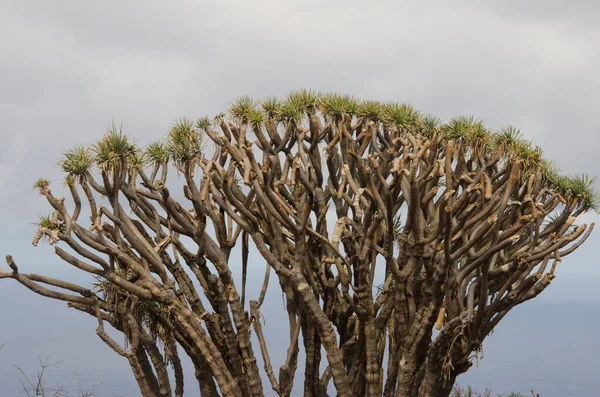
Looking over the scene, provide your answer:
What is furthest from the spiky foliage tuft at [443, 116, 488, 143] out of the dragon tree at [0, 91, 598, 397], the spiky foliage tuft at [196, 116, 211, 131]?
the spiky foliage tuft at [196, 116, 211, 131]

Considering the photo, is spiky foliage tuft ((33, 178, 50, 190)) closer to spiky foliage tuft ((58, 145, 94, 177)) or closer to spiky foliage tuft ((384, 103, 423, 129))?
spiky foliage tuft ((58, 145, 94, 177))

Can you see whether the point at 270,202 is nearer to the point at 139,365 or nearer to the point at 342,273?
the point at 342,273

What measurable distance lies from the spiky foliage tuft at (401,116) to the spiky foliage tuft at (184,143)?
368cm

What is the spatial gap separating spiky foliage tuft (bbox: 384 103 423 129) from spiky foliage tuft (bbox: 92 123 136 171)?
5.08m

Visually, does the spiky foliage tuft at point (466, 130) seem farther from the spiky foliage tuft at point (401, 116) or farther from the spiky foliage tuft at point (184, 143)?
the spiky foliage tuft at point (184, 143)

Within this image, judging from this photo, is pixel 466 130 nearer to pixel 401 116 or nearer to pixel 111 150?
pixel 401 116

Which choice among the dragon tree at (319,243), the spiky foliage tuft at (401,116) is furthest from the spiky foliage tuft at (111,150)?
the spiky foliage tuft at (401,116)

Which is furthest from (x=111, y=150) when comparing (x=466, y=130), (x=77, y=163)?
(x=466, y=130)

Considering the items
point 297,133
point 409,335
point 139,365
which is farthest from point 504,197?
point 139,365

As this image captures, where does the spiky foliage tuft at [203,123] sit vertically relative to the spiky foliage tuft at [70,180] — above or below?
above

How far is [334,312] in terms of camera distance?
15.9 m

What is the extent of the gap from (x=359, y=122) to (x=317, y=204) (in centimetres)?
178

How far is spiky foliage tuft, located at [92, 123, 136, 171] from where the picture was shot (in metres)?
14.1

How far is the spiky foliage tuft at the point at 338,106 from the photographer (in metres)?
15.2
